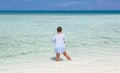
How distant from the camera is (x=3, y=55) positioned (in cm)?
1223

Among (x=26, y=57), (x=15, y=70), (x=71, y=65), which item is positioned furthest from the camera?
(x=26, y=57)

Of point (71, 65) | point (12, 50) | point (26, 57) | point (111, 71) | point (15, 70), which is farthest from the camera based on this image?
point (12, 50)

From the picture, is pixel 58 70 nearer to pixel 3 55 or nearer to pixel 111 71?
pixel 111 71

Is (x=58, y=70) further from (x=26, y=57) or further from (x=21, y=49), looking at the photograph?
(x=21, y=49)

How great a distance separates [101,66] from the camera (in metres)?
9.14

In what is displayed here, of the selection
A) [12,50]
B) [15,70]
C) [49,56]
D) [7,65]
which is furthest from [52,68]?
[12,50]

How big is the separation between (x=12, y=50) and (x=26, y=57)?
7.67 feet

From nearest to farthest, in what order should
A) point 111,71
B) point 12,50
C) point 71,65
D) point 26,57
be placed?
point 111,71, point 71,65, point 26,57, point 12,50

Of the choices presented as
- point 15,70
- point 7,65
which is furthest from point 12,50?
point 15,70

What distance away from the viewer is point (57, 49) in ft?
33.3

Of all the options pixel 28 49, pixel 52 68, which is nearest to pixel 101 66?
pixel 52 68

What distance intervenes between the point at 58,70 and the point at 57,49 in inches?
64.3

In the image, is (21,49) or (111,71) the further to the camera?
(21,49)

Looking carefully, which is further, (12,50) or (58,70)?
(12,50)
